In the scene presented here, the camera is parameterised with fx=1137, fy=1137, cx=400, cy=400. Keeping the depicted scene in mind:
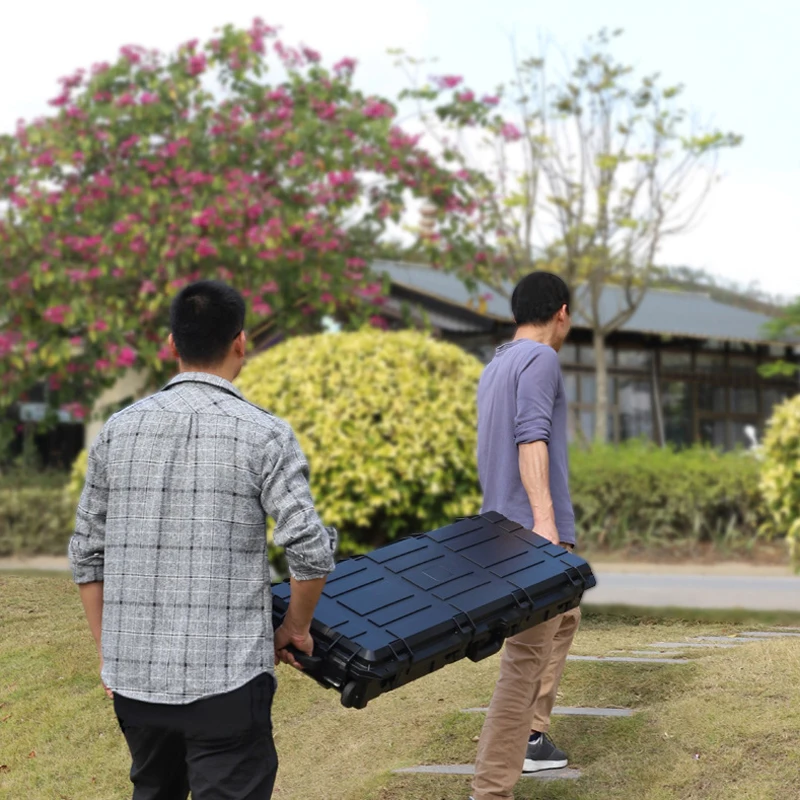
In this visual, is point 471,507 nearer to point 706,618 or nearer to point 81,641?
point 706,618

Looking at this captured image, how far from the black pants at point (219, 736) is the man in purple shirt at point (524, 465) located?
1.33 metres

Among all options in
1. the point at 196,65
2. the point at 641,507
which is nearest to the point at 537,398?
the point at 641,507

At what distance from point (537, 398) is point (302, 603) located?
1.43 metres

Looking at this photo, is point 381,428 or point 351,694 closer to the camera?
point 351,694

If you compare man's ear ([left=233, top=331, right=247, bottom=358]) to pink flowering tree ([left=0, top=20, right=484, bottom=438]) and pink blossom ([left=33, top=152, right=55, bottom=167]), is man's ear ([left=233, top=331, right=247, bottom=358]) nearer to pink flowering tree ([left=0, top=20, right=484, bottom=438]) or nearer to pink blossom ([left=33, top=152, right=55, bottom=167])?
pink flowering tree ([left=0, top=20, right=484, bottom=438])

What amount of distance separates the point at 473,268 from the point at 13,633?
1142cm

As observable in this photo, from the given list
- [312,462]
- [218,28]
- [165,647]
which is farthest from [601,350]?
[165,647]

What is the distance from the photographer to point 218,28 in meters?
15.8

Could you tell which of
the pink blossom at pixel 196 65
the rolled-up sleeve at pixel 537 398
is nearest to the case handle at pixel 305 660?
the rolled-up sleeve at pixel 537 398

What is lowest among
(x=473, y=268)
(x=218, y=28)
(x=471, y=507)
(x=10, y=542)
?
(x=10, y=542)

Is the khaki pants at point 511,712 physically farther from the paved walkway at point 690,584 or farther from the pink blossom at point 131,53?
the pink blossom at point 131,53

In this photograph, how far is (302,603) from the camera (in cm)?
288

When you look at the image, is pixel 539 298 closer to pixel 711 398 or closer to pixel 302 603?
pixel 302 603

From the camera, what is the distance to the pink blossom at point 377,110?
1538 cm
